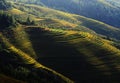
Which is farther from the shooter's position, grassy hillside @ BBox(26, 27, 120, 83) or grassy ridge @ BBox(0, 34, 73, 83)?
grassy hillside @ BBox(26, 27, 120, 83)

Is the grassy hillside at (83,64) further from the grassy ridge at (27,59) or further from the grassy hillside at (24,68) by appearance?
the grassy hillside at (24,68)

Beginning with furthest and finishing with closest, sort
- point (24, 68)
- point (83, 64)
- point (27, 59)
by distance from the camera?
point (83, 64)
point (27, 59)
point (24, 68)

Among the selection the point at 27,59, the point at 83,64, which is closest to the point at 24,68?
the point at 27,59

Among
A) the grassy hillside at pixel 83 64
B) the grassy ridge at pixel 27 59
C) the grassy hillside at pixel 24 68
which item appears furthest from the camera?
the grassy hillside at pixel 83 64

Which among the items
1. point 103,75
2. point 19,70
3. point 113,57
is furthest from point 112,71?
point 19,70

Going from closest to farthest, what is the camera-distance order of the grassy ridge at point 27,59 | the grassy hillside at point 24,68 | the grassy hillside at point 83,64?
the grassy hillside at point 24,68, the grassy ridge at point 27,59, the grassy hillside at point 83,64

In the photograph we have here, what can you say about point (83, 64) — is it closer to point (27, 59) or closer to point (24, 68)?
point (27, 59)

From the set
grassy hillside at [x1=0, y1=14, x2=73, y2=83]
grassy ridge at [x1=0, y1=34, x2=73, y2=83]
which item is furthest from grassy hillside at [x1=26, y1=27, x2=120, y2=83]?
grassy hillside at [x1=0, y1=14, x2=73, y2=83]

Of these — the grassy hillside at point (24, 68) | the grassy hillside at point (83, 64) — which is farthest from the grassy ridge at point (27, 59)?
the grassy hillside at point (83, 64)

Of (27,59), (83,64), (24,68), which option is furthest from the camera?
(83,64)

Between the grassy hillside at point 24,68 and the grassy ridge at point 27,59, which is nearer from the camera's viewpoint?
the grassy hillside at point 24,68

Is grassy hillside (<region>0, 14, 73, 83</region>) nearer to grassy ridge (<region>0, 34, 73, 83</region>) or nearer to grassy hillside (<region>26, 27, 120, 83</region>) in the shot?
grassy ridge (<region>0, 34, 73, 83</region>)
